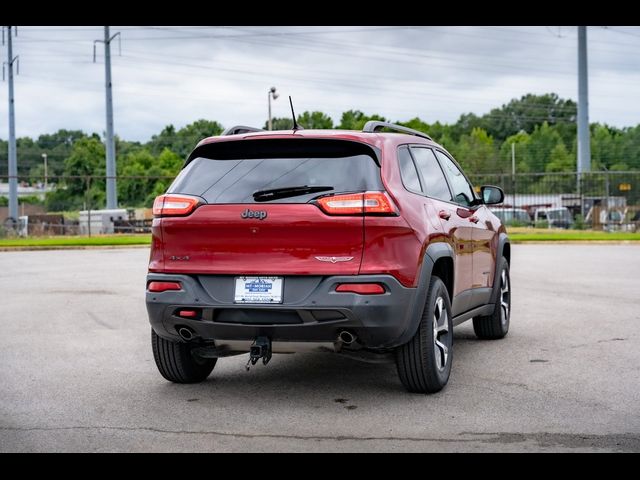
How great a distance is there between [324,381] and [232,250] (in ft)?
5.13

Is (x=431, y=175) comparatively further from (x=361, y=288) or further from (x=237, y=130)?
(x=361, y=288)

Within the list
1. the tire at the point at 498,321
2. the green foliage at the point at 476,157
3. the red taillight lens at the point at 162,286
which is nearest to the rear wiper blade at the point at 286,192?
the red taillight lens at the point at 162,286

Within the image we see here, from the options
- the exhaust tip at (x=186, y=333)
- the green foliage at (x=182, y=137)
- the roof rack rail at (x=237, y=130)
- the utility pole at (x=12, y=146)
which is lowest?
the exhaust tip at (x=186, y=333)

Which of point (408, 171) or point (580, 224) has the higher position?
point (408, 171)

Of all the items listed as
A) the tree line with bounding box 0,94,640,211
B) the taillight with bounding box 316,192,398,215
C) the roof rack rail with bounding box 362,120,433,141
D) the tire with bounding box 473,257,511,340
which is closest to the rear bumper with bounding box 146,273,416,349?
the taillight with bounding box 316,192,398,215

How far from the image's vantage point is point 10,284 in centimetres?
1554

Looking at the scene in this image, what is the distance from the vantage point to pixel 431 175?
7.34m

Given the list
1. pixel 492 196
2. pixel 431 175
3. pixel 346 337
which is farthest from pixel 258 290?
pixel 492 196

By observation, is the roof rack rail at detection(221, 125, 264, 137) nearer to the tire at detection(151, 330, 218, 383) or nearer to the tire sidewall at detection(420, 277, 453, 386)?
the tire at detection(151, 330, 218, 383)

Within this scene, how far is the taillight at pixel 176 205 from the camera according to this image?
6297mm

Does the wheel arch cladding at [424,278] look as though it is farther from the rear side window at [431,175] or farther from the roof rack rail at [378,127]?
the roof rack rail at [378,127]

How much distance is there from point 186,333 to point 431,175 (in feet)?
7.64
